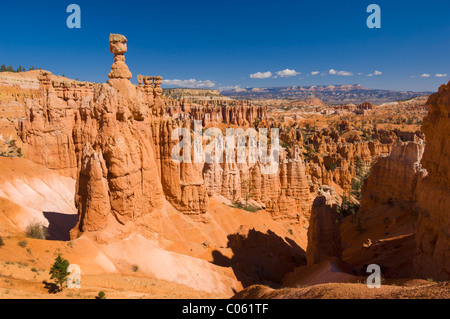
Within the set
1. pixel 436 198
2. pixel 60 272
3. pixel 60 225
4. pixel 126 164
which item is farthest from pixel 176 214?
pixel 436 198

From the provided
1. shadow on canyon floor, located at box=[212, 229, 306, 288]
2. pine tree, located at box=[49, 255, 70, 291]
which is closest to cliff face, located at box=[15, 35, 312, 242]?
shadow on canyon floor, located at box=[212, 229, 306, 288]

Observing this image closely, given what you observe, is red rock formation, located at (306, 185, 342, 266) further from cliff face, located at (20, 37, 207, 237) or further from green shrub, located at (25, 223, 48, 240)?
green shrub, located at (25, 223, 48, 240)

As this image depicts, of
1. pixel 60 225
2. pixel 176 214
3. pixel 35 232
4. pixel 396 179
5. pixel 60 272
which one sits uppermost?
pixel 396 179

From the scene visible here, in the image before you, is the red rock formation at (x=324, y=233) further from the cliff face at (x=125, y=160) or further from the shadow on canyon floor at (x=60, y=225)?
the shadow on canyon floor at (x=60, y=225)

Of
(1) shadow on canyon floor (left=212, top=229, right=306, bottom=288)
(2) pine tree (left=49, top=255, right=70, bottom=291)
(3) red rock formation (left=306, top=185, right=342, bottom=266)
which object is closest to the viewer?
(2) pine tree (left=49, top=255, right=70, bottom=291)

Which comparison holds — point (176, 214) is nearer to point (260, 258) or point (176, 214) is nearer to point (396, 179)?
point (260, 258)

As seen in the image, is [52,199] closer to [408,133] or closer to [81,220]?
[81,220]
